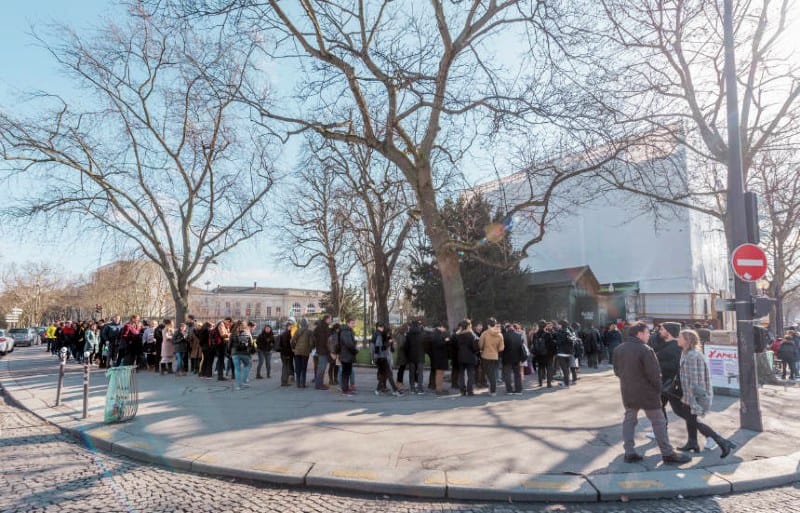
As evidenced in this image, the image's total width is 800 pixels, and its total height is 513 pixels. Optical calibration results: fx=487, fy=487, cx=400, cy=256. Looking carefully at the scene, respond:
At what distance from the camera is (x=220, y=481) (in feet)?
19.0

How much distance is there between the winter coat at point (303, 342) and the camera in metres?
12.4

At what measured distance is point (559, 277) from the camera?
3428 cm

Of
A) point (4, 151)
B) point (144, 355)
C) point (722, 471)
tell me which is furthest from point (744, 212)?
point (4, 151)

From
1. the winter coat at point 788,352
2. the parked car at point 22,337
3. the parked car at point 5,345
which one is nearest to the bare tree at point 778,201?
the winter coat at point 788,352

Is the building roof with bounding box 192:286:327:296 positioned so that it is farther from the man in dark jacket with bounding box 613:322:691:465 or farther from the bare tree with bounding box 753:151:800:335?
the man in dark jacket with bounding box 613:322:691:465

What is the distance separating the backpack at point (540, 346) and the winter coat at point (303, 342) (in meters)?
5.77

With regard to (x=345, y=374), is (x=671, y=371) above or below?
above

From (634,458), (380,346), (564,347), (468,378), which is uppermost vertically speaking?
(380,346)

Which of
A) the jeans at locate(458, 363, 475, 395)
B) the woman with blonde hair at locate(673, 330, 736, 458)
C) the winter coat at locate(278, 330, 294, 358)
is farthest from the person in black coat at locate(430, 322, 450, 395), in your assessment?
the woman with blonde hair at locate(673, 330, 736, 458)

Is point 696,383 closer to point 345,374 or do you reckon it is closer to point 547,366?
point 547,366

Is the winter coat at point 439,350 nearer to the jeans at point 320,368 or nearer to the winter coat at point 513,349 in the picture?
the winter coat at point 513,349

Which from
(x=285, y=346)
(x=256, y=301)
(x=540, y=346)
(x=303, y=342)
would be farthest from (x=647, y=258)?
(x=256, y=301)

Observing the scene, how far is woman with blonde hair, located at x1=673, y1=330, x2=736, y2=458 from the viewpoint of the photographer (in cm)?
630

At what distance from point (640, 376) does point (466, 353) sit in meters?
5.25
